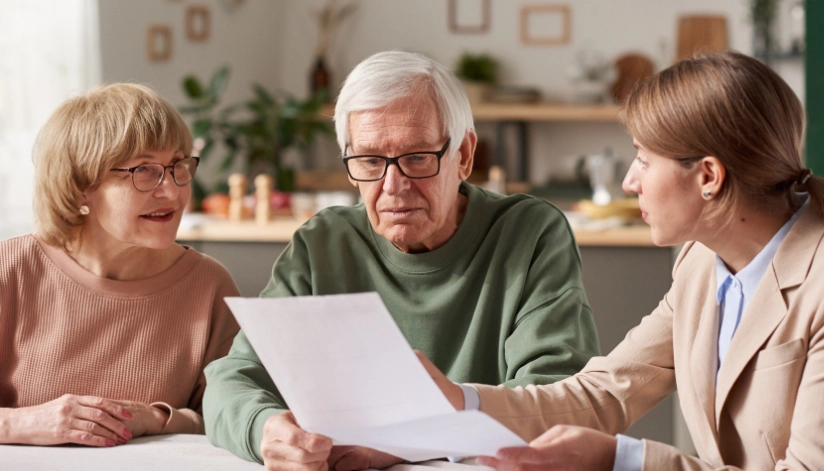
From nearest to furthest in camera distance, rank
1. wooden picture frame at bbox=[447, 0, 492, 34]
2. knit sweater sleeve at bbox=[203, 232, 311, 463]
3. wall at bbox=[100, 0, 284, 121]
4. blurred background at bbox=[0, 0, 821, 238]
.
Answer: knit sweater sleeve at bbox=[203, 232, 311, 463] → wall at bbox=[100, 0, 284, 121] → blurred background at bbox=[0, 0, 821, 238] → wooden picture frame at bbox=[447, 0, 492, 34]

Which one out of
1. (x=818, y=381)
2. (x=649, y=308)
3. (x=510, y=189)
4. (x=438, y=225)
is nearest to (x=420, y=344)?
(x=438, y=225)

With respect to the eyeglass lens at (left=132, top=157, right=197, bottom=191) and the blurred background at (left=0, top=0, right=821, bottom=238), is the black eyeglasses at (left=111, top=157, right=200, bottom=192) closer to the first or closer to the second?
the eyeglass lens at (left=132, top=157, right=197, bottom=191)

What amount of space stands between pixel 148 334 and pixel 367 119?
0.58 meters

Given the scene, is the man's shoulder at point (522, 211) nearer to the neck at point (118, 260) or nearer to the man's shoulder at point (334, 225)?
the man's shoulder at point (334, 225)

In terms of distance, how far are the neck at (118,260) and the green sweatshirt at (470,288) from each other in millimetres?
253

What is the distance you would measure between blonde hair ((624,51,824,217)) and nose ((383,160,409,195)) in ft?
1.46

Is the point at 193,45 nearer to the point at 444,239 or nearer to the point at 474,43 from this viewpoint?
the point at 474,43

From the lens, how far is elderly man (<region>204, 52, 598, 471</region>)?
153 centimetres

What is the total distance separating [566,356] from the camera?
4.87 ft

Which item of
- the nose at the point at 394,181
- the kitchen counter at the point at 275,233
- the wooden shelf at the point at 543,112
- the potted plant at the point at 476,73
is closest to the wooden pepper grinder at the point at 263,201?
the kitchen counter at the point at 275,233

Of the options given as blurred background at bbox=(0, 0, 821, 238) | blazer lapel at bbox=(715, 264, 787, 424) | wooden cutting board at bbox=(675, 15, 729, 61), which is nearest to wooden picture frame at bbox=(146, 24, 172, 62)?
blurred background at bbox=(0, 0, 821, 238)

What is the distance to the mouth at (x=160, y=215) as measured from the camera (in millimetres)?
1698

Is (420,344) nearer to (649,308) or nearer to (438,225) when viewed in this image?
(438,225)

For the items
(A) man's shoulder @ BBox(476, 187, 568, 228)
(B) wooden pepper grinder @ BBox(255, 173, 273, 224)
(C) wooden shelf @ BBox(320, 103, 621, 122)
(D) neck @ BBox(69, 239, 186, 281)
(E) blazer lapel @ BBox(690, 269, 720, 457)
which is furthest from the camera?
(C) wooden shelf @ BBox(320, 103, 621, 122)
